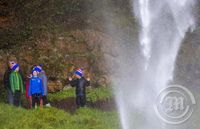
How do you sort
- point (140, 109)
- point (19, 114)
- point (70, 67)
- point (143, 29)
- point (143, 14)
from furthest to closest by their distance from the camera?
point (143, 29), point (143, 14), point (70, 67), point (140, 109), point (19, 114)

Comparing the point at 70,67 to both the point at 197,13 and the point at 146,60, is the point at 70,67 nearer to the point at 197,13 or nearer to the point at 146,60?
the point at 146,60

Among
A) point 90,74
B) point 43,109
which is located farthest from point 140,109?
point 90,74

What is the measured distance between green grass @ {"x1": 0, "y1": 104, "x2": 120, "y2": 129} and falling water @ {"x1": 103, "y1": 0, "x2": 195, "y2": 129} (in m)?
1.74

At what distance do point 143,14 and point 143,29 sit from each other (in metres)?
1.62

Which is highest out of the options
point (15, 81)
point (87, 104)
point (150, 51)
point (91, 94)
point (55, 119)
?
point (150, 51)

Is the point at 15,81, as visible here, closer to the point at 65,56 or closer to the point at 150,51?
the point at 65,56

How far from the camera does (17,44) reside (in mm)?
20141

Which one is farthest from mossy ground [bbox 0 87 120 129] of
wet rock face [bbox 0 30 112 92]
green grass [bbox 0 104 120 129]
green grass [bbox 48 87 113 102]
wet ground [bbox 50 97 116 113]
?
wet rock face [bbox 0 30 112 92]

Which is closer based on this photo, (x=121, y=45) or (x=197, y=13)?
(x=121, y=45)

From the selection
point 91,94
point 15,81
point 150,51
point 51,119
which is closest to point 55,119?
point 51,119
